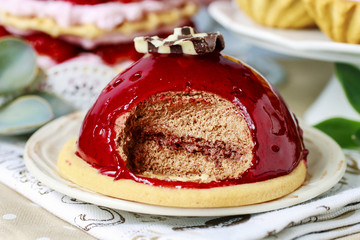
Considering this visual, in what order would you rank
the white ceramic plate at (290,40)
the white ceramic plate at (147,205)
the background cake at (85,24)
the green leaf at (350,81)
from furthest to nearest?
1. the background cake at (85,24)
2. the green leaf at (350,81)
3. the white ceramic plate at (290,40)
4. the white ceramic plate at (147,205)

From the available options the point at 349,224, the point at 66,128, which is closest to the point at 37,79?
the point at 66,128

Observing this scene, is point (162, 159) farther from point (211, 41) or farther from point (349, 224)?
point (349, 224)

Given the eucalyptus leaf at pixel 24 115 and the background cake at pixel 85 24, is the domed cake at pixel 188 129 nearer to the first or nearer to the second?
the eucalyptus leaf at pixel 24 115

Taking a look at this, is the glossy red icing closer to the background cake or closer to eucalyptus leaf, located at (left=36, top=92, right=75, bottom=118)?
eucalyptus leaf, located at (left=36, top=92, right=75, bottom=118)

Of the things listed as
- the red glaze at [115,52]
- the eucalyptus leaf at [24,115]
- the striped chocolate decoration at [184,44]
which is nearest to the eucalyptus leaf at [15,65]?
the eucalyptus leaf at [24,115]

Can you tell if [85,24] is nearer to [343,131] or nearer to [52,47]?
[52,47]

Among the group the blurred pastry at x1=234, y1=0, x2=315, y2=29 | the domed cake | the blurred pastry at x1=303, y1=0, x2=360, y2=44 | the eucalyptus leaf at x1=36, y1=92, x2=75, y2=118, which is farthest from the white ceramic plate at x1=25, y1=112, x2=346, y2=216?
the blurred pastry at x1=234, y1=0, x2=315, y2=29

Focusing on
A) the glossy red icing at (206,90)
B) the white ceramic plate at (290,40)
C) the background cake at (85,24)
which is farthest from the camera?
the background cake at (85,24)

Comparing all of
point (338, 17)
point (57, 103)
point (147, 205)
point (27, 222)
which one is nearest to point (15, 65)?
point (57, 103)
